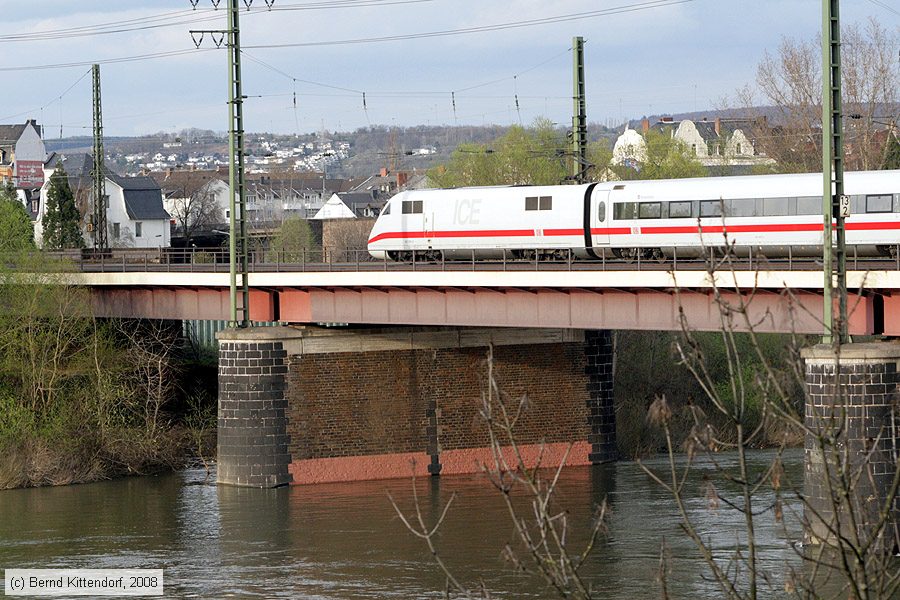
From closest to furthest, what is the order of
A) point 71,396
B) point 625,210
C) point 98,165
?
point 625,210, point 71,396, point 98,165

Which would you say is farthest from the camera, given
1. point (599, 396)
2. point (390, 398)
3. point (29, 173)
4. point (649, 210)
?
point (29, 173)

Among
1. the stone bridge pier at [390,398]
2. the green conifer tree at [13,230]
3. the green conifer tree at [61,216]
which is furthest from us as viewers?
the green conifer tree at [61,216]

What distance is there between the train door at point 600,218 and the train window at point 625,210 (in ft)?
1.00

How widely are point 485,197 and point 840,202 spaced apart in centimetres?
1701

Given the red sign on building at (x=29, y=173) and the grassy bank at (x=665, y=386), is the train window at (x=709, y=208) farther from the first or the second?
the red sign on building at (x=29, y=173)

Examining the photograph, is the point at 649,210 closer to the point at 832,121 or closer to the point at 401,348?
the point at 401,348

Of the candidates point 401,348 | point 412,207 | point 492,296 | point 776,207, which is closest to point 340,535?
point 492,296

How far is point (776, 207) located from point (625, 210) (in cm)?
514

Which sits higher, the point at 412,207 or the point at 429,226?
the point at 412,207

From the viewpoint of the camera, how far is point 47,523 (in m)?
36.4

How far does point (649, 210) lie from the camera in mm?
41344

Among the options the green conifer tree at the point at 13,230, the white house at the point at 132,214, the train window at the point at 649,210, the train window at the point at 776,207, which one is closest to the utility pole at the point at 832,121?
the train window at the point at 776,207

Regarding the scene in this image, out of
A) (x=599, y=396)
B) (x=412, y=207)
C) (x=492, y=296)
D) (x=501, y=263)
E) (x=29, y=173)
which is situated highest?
(x=29, y=173)

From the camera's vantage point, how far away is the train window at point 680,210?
4053cm
